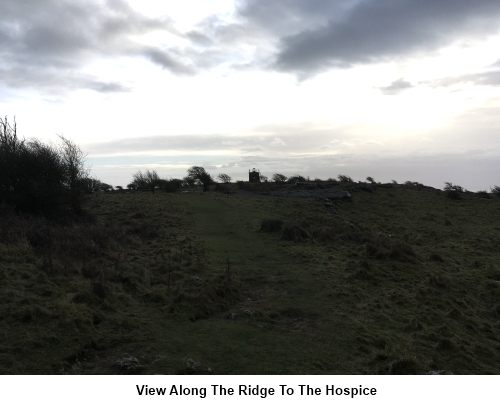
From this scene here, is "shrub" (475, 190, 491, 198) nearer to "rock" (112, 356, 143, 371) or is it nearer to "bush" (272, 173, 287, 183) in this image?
"bush" (272, 173, 287, 183)

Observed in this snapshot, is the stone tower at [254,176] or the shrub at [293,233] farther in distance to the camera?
the stone tower at [254,176]

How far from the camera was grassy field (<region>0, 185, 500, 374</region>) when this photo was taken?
5.50 metres

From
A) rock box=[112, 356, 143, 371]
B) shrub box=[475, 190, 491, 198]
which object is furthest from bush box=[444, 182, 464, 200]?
rock box=[112, 356, 143, 371]

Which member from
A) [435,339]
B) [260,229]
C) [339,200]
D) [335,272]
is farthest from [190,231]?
[339,200]

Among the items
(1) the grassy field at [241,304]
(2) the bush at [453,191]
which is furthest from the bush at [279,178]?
(1) the grassy field at [241,304]

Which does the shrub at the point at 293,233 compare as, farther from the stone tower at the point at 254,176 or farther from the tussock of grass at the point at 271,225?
the stone tower at the point at 254,176

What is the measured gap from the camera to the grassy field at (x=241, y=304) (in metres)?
5.50

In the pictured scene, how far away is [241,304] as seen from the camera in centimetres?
816

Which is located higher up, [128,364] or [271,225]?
[271,225]

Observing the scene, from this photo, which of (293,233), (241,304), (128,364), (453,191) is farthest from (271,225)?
(453,191)

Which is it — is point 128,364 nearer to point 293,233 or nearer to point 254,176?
point 293,233

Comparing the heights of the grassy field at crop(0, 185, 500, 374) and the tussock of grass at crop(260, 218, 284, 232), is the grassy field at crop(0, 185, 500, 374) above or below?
below

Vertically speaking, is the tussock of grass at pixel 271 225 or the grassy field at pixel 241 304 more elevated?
the tussock of grass at pixel 271 225

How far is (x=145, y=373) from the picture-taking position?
4.94 meters
